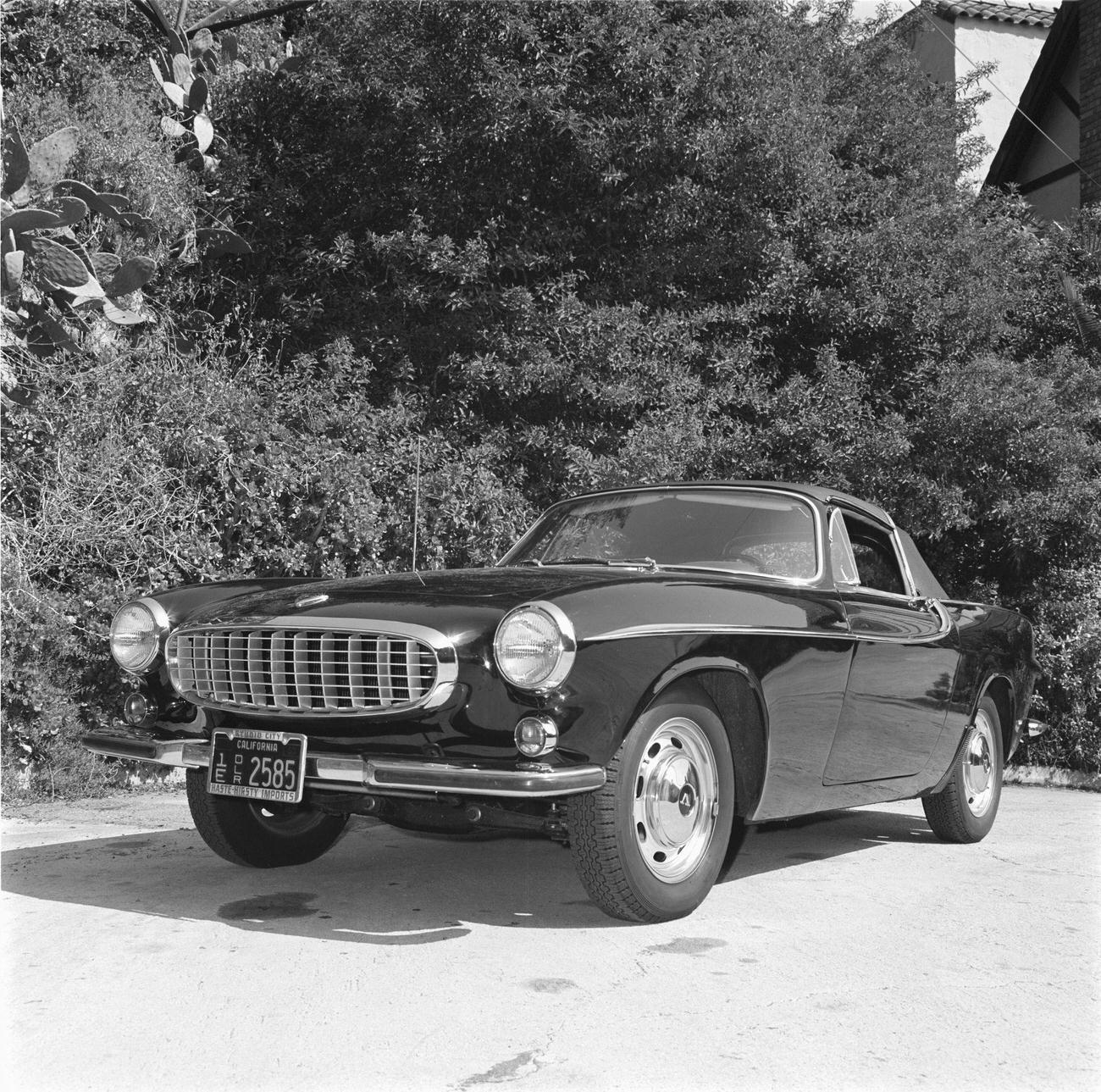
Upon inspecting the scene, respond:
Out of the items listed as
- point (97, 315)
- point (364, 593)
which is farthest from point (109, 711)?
point (364, 593)

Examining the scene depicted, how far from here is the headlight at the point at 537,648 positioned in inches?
151

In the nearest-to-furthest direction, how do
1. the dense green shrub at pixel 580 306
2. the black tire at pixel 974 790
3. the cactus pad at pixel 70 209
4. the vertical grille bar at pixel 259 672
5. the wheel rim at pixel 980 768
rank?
the vertical grille bar at pixel 259 672 < the black tire at pixel 974 790 < the wheel rim at pixel 980 768 < the cactus pad at pixel 70 209 < the dense green shrub at pixel 580 306

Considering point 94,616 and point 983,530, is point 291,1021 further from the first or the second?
point 983,530

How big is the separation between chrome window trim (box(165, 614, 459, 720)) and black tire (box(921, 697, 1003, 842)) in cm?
300

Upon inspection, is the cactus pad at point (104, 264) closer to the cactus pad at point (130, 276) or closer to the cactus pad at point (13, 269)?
the cactus pad at point (130, 276)

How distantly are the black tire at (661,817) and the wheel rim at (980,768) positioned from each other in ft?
7.51

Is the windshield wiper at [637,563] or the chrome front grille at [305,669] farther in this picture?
the windshield wiper at [637,563]

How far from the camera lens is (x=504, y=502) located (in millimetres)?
9391

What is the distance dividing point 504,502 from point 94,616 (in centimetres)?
308

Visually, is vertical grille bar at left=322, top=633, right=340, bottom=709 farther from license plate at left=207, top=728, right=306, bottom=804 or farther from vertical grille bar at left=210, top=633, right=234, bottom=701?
vertical grille bar at left=210, top=633, right=234, bottom=701

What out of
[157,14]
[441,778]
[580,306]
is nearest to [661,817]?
[441,778]

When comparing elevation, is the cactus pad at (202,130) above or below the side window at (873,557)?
above

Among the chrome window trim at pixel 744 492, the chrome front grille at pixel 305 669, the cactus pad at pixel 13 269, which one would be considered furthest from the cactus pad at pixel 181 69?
the chrome front grille at pixel 305 669

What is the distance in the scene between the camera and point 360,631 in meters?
4.11
